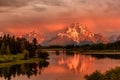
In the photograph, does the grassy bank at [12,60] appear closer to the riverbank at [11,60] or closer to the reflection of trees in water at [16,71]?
the riverbank at [11,60]

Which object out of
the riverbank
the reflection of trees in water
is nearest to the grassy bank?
the riverbank

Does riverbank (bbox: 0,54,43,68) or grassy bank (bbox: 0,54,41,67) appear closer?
riverbank (bbox: 0,54,43,68)

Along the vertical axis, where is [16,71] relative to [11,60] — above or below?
below

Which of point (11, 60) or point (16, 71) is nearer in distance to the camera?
point (16, 71)

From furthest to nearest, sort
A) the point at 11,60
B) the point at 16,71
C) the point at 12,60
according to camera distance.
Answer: the point at 12,60
the point at 11,60
the point at 16,71

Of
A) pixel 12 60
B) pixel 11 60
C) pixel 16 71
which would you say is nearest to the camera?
pixel 16 71

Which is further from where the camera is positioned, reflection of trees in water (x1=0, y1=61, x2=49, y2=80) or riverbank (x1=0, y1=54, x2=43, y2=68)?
riverbank (x1=0, y1=54, x2=43, y2=68)

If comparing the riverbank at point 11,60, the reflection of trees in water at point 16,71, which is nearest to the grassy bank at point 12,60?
the riverbank at point 11,60

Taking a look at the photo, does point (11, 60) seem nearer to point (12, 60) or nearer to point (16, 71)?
point (12, 60)

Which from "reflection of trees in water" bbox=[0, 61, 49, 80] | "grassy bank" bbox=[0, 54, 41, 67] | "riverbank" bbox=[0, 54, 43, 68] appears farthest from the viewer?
"grassy bank" bbox=[0, 54, 41, 67]

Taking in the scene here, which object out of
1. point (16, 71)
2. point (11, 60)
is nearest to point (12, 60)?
point (11, 60)

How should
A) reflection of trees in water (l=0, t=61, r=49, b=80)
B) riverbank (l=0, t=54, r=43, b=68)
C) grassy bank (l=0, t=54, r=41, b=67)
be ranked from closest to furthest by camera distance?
reflection of trees in water (l=0, t=61, r=49, b=80)
riverbank (l=0, t=54, r=43, b=68)
grassy bank (l=0, t=54, r=41, b=67)

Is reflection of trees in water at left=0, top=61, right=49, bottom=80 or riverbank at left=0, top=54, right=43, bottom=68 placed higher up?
riverbank at left=0, top=54, right=43, bottom=68

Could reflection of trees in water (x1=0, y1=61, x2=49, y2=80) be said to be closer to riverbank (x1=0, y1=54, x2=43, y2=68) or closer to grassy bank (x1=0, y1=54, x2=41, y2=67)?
riverbank (x1=0, y1=54, x2=43, y2=68)
